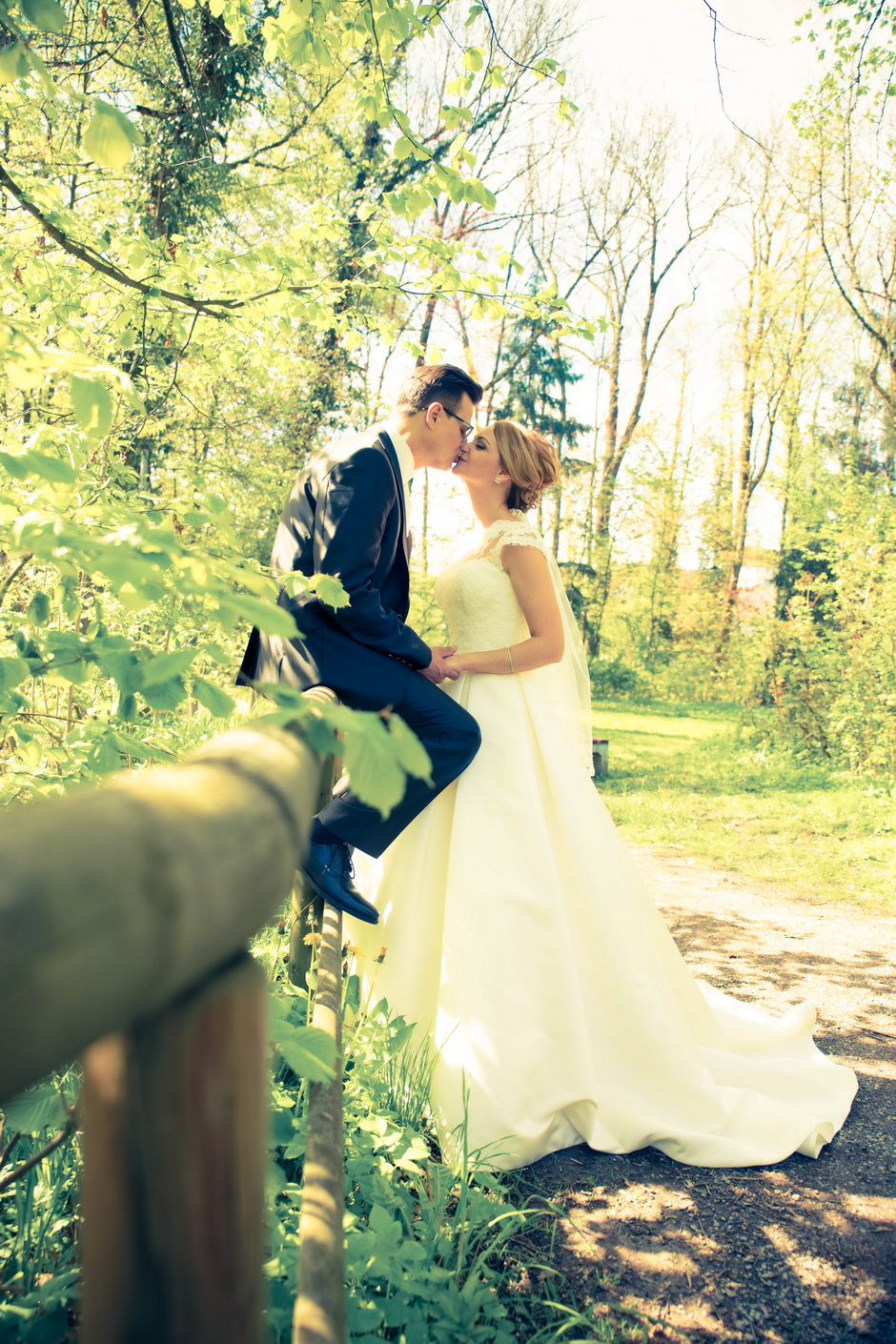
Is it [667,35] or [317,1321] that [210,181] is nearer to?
[667,35]

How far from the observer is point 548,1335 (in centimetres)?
170

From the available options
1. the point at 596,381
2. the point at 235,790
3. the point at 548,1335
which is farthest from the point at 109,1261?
the point at 596,381

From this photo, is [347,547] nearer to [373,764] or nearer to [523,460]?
[523,460]

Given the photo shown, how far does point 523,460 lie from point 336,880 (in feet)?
6.19

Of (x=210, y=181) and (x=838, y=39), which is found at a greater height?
(x=838, y=39)

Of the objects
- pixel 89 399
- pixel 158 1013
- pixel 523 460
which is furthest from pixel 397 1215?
pixel 523 460

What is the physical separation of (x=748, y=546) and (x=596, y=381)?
246 inches

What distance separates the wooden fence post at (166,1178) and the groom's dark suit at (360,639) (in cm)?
220

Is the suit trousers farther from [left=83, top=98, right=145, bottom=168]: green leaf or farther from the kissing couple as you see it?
[left=83, top=98, right=145, bottom=168]: green leaf

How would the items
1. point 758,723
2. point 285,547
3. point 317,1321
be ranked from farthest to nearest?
point 758,723 → point 285,547 → point 317,1321

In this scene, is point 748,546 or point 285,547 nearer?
point 285,547

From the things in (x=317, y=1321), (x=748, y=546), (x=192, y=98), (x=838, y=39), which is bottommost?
(x=317, y=1321)

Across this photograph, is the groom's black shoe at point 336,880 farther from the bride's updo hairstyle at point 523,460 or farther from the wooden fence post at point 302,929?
the bride's updo hairstyle at point 523,460

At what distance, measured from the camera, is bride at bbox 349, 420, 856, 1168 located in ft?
8.13
